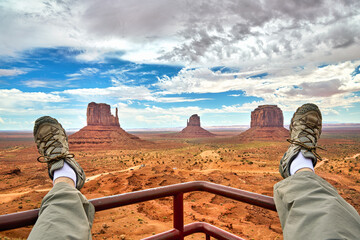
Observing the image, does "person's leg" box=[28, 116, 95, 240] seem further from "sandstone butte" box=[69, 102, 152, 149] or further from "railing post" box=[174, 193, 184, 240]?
"sandstone butte" box=[69, 102, 152, 149]

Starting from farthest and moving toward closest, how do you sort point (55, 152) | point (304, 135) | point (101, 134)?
1. point (101, 134)
2. point (304, 135)
3. point (55, 152)

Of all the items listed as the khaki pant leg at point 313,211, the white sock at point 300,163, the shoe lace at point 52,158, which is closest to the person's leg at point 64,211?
the shoe lace at point 52,158

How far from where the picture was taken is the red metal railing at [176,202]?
1.00m

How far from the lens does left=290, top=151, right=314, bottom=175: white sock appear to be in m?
1.67

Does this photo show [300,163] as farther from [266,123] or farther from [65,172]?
[266,123]

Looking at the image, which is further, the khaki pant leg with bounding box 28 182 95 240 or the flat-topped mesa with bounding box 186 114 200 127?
the flat-topped mesa with bounding box 186 114 200 127

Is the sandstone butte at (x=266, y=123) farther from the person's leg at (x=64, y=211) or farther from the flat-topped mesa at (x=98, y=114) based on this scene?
the person's leg at (x=64, y=211)

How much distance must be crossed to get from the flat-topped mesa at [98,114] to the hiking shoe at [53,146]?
7536 centimetres

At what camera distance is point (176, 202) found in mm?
1549

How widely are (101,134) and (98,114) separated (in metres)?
9.43

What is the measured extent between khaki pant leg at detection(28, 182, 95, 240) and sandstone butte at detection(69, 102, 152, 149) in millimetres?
58375

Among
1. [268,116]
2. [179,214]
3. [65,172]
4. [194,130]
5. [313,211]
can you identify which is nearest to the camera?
[313,211]

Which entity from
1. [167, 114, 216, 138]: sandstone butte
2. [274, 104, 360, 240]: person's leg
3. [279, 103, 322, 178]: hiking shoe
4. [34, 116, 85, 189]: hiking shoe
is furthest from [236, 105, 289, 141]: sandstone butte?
[274, 104, 360, 240]: person's leg

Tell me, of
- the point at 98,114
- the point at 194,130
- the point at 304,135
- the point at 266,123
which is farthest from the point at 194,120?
the point at 304,135
